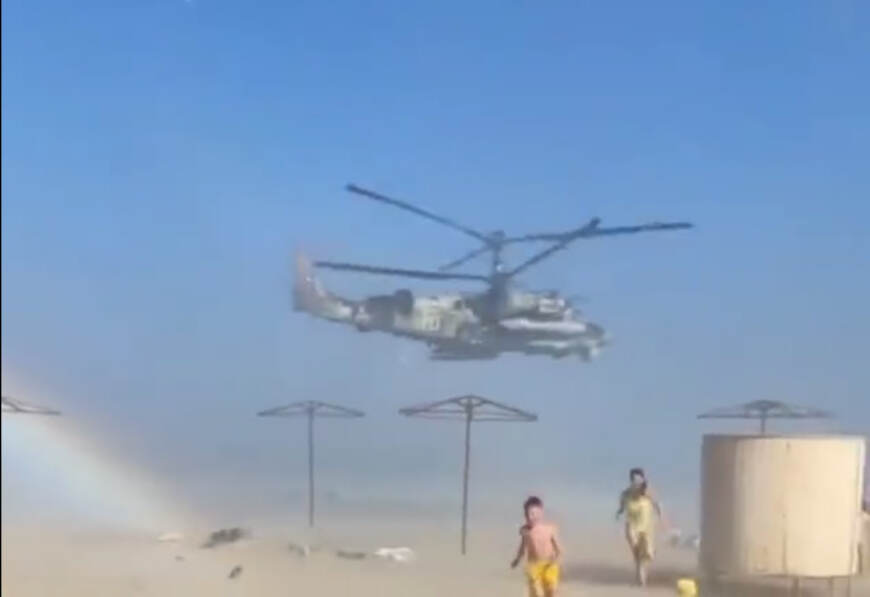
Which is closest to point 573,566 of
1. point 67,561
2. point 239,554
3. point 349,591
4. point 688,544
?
point 688,544

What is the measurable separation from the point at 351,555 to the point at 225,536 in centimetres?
74

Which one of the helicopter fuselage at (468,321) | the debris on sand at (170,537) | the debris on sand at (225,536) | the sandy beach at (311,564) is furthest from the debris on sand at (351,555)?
the helicopter fuselage at (468,321)

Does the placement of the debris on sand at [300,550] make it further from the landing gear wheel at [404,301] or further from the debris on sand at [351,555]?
the landing gear wheel at [404,301]

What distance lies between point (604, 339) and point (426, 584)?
2.10m

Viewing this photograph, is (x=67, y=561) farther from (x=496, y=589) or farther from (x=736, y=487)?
(x=736, y=487)

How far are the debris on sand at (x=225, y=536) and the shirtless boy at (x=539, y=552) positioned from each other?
2.78m

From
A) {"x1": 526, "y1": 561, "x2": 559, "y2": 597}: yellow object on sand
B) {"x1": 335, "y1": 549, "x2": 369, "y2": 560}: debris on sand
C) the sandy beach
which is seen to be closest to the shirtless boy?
{"x1": 526, "y1": 561, "x2": 559, "y2": 597}: yellow object on sand

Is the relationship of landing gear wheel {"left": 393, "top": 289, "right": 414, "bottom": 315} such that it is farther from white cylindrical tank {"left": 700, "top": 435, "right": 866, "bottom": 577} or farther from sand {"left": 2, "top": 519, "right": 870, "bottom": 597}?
white cylindrical tank {"left": 700, "top": 435, "right": 866, "bottom": 577}

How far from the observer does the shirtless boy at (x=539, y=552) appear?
18.7 ft

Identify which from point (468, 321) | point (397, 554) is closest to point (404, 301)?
point (468, 321)

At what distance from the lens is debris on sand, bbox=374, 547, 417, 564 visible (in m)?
7.95

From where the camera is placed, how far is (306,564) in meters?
7.87

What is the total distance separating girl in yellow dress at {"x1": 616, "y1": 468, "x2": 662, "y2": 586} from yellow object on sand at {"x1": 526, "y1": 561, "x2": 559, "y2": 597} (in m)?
1.29

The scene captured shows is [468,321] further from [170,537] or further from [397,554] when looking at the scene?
[170,537]
